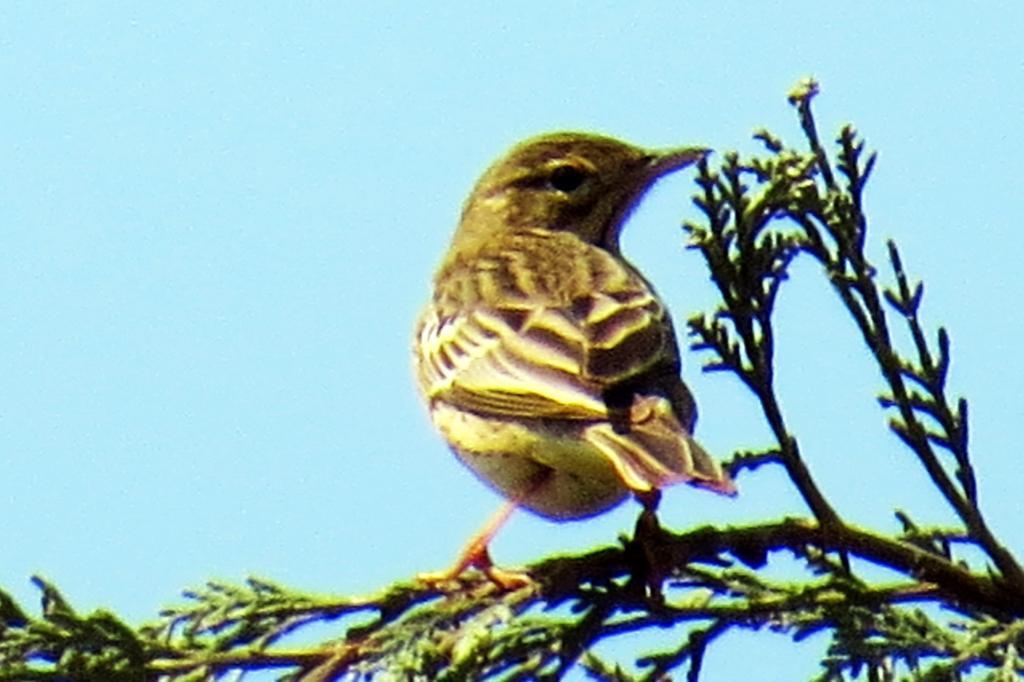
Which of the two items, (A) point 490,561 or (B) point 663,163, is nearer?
(A) point 490,561

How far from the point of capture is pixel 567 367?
529 centimetres

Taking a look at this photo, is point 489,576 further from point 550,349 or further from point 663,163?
point 663,163

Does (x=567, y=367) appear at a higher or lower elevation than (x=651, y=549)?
higher

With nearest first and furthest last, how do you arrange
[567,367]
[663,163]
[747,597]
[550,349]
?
1. [747,597]
2. [567,367]
3. [550,349]
4. [663,163]

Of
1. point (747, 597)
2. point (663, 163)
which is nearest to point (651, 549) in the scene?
point (747, 597)

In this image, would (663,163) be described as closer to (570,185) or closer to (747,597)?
(570,185)

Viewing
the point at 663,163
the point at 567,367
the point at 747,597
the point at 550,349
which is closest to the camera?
the point at 747,597

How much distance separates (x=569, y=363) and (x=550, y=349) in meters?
0.22

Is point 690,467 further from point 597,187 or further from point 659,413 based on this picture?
point 597,187

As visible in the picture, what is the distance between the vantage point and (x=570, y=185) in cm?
797

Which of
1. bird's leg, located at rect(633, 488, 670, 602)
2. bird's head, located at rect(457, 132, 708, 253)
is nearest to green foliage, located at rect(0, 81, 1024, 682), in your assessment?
bird's leg, located at rect(633, 488, 670, 602)

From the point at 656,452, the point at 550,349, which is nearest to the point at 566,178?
the point at 550,349

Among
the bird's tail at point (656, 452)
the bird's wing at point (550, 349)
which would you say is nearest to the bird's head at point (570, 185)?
the bird's wing at point (550, 349)

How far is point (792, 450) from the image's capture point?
3.62 m
